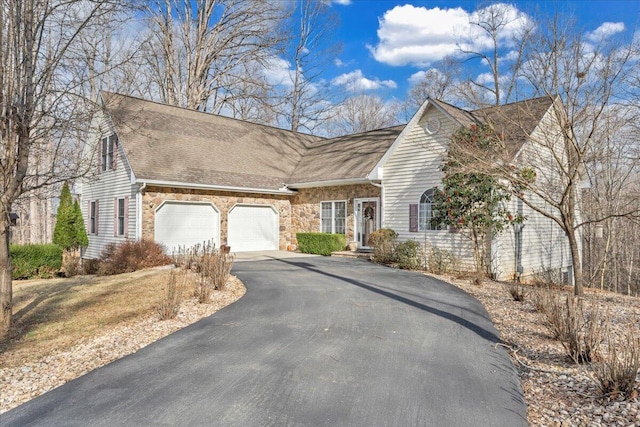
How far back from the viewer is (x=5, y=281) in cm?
614

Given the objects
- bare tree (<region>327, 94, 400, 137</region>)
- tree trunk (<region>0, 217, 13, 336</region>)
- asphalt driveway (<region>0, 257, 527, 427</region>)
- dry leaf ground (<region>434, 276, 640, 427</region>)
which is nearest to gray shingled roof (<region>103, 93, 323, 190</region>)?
tree trunk (<region>0, 217, 13, 336</region>)

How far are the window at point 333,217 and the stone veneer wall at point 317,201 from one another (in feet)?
0.67

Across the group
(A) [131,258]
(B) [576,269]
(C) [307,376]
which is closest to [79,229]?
(A) [131,258]

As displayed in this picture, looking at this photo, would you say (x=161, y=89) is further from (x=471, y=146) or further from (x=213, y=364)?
(x=213, y=364)

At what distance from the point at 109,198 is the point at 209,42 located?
620 inches

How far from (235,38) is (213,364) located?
2745 cm

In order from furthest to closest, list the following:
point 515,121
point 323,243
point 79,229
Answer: point 79,229, point 323,243, point 515,121

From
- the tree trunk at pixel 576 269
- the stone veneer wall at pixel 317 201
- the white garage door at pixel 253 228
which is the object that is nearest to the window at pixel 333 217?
the stone veneer wall at pixel 317 201

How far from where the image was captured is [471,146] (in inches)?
396

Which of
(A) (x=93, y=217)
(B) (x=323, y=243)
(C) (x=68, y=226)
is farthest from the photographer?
(A) (x=93, y=217)

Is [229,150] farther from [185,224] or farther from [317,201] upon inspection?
[317,201]

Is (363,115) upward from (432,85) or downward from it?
downward

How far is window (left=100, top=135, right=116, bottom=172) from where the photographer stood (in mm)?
16422

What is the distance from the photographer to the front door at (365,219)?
16.2 meters
